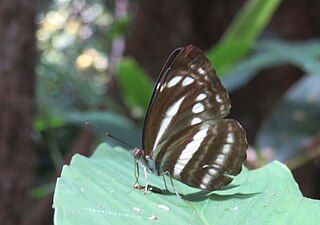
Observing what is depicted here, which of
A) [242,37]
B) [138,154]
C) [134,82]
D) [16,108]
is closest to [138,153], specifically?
[138,154]

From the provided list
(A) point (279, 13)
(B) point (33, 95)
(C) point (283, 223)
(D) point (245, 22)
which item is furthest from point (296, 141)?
(C) point (283, 223)

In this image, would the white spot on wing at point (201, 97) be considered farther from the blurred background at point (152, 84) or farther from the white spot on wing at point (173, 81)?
the blurred background at point (152, 84)

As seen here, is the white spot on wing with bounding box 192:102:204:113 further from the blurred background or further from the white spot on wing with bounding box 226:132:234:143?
the blurred background

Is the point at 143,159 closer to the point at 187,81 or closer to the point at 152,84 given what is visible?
the point at 187,81

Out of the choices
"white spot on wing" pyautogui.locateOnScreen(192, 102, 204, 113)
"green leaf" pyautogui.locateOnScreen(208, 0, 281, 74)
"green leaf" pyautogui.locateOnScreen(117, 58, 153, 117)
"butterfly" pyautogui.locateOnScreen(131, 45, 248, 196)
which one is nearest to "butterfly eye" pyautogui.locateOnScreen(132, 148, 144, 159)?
"butterfly" pyautogui.locateOnScreen(131, 45, 248, 196)

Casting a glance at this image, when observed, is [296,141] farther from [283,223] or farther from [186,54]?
[283,223]
